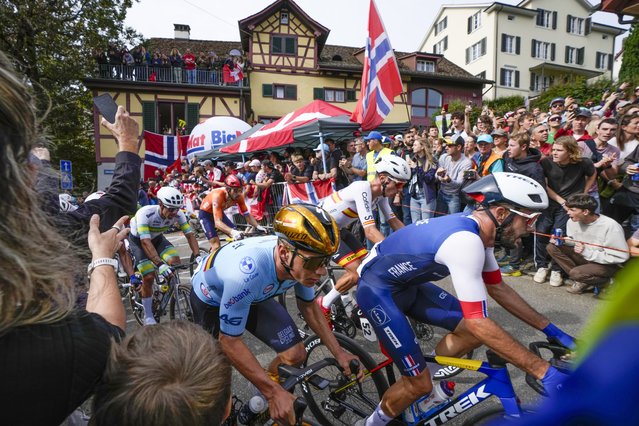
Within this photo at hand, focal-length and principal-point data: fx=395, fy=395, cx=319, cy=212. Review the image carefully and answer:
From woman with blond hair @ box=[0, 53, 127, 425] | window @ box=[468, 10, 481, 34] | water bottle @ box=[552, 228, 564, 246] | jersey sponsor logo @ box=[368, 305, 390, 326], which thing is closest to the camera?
woman with blond hair @ box=[0, 53, 127, 425]

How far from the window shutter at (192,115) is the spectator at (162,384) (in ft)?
88.4

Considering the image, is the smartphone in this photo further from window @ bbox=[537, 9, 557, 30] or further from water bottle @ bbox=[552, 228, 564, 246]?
window @ bbox=[537, 9, 557, 30]

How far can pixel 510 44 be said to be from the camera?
119 ft

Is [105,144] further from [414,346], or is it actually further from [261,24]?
[414,346]

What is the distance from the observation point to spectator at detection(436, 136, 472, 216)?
7332mm

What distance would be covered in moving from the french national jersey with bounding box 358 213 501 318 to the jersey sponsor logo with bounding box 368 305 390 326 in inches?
6.9

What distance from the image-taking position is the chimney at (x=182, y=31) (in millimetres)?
32219

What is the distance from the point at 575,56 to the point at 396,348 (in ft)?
160

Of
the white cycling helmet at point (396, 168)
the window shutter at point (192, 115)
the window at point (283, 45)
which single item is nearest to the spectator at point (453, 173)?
the white cycling helmet at point (396, 168)

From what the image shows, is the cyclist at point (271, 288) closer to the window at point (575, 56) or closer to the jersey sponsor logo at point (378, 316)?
the jersey sponsor logo at point (378, 316)

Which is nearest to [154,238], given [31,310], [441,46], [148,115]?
[31,310]

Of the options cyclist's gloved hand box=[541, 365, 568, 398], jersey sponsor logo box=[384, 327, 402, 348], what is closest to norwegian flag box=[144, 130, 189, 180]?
jersey sponsor logo box=[384, 327, 402, 348]

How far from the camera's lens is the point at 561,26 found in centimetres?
3897

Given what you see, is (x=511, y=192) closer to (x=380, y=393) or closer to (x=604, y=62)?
(x=380, y=393)
